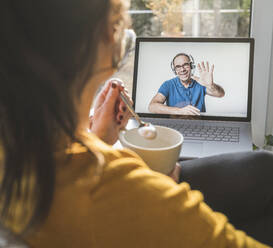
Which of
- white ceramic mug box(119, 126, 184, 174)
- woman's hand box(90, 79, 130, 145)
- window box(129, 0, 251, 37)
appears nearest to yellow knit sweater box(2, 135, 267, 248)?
white ceramic mug box(119, 126, 184, 174)

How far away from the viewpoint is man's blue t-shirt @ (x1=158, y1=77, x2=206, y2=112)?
102cm

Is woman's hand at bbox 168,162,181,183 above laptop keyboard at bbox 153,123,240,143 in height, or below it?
below

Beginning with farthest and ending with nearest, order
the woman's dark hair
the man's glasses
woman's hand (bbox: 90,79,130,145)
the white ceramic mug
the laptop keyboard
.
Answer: the man's glasses
the laptop keyboard
woman's hand (bbox: 90,79,130,145)
the white ceramic mug
the woman's dark hair

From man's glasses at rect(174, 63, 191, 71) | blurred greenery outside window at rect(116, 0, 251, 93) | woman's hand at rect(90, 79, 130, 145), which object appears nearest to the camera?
woman's hand at rect(90, 79, 130, 145)

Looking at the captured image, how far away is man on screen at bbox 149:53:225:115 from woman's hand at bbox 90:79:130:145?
A: 29 centimetres

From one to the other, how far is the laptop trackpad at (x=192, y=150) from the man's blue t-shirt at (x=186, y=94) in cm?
15

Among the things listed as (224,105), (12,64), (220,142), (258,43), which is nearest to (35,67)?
(12,64)

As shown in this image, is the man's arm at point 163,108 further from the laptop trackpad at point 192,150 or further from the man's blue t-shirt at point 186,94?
the laptop trackpad at point 192,150

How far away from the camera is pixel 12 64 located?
1.11ft

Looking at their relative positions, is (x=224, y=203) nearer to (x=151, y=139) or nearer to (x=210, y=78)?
(x=151, y=139)

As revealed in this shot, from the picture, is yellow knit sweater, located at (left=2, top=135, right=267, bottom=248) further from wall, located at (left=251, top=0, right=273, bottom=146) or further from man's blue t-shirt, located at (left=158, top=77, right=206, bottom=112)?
wall, located at (left=251, top=0, right=273, bottom=146)

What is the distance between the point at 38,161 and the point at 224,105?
774 millimetres

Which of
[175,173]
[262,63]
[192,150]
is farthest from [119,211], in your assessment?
[262,63]

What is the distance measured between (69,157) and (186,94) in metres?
0.68
